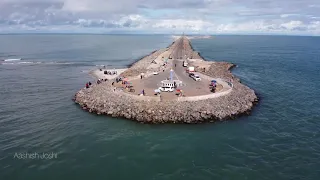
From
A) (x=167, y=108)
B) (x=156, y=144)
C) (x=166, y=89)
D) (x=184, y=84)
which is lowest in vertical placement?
(x=156, y=144)

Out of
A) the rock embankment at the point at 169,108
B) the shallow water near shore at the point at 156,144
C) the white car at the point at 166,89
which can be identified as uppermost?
the white car at the point at 166,89

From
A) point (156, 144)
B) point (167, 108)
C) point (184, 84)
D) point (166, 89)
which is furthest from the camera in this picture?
point (184, 84)

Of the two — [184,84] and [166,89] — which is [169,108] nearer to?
[166,89]

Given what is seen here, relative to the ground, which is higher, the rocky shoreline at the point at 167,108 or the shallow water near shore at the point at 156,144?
the rocky shoreline at the point at 167,108

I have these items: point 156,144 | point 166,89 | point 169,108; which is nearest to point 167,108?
point 169,108

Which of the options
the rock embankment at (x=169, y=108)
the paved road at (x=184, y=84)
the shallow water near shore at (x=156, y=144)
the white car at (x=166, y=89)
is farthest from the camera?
the paved road at (x=184, y=84)

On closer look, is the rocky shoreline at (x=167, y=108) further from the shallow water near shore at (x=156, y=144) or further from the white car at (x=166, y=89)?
the white car at (x=166, y=89)

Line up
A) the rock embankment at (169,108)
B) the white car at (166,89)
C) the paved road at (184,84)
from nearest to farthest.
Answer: the rock embankment at (169,108) → the white car at (166,89) → the paved road at (184,84)

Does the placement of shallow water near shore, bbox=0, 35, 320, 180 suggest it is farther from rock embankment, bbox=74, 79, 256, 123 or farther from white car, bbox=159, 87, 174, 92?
white car, bbox=159, 87, 174, 92

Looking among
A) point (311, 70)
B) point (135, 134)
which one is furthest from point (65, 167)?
point (311, 70)

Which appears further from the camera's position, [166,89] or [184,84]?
[184,84]

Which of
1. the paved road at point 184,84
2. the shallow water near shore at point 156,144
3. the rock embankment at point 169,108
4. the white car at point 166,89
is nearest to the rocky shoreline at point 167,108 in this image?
the rock embankment at point 169,108

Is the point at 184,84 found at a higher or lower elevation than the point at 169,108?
higher
